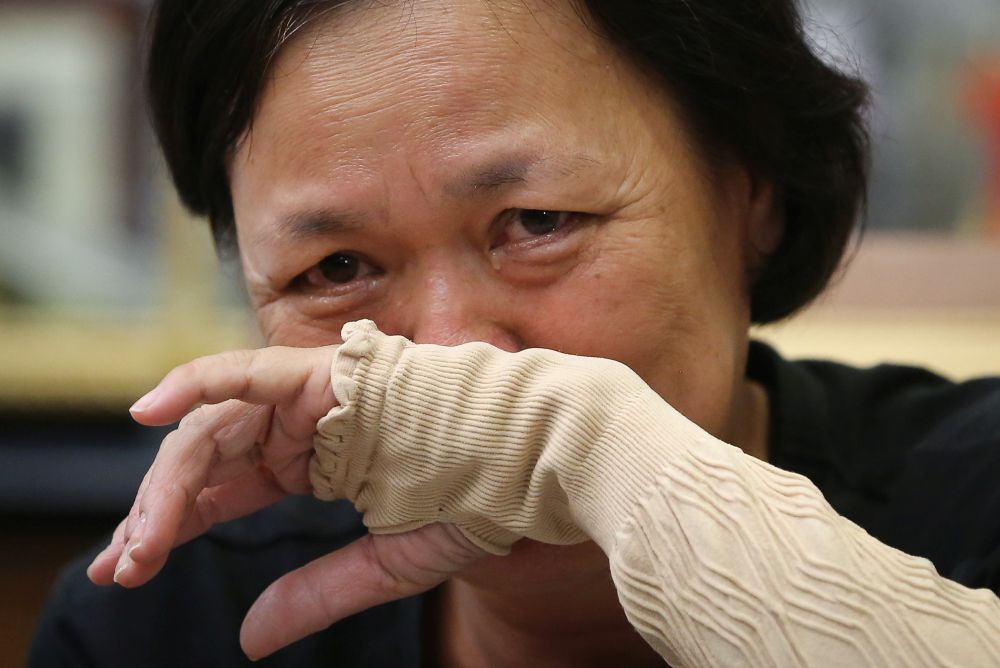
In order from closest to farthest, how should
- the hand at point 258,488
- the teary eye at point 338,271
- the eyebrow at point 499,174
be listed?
the hand at point 258,488, the eyebrow at point 499,174, the teary eye at point 338,271

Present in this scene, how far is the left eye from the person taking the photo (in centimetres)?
123

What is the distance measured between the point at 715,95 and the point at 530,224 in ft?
0.96

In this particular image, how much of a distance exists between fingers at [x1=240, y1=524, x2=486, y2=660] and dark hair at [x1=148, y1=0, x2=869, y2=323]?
1.76ft

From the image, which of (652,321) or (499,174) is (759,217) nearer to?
(652,321)

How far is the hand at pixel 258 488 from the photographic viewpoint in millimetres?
1047

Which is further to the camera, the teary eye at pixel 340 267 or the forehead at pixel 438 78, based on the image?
the teary eye at pixel 340 267

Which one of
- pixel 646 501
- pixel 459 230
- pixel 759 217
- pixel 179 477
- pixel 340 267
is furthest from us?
pixel 759 217

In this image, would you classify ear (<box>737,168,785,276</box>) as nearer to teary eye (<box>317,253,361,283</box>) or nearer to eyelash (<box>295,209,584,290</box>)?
eyelash (<box>295,209,584,290</box>)

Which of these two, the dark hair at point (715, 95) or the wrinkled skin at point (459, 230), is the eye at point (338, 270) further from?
the dark hair at point (715, 95)

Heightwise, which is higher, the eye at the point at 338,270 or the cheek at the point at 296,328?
the eye at the point at 338,270

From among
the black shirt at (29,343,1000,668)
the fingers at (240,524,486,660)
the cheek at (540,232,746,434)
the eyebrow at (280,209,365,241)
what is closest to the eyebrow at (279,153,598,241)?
the eyebrow at (280,209,365,241)

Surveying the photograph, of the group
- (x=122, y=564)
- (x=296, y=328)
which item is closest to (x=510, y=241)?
(x=296, y=328)

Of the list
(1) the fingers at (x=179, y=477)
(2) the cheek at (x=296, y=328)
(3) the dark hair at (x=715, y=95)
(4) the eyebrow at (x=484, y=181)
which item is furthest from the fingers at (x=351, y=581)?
(3) the dark hair at (x=715, y=95)

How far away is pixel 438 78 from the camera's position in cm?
118
